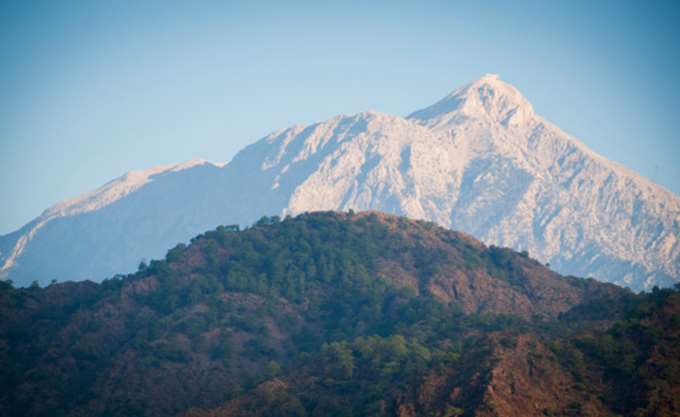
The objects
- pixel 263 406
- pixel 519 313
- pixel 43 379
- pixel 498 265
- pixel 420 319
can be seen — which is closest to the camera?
pixel 263 406

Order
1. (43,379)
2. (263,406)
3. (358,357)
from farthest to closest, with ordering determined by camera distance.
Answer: (43,379), (358,357), (263,406)

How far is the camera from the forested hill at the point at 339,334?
190 ft

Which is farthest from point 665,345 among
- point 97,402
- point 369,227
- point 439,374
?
point 369,227

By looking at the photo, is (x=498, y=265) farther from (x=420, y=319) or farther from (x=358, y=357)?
(x=358, y=357)

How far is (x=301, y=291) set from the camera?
363 ft

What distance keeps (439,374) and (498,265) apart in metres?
62.1

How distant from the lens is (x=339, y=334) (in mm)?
96000

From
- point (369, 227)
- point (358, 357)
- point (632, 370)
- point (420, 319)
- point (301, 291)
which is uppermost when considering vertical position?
point (369, 227)

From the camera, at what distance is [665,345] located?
59375mm

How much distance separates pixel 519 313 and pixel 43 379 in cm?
5644

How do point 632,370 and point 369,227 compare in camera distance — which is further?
point 369,227

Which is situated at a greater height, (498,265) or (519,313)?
(498,265)

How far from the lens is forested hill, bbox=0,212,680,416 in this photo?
57.9 m

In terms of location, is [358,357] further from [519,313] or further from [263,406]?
[519,313]
